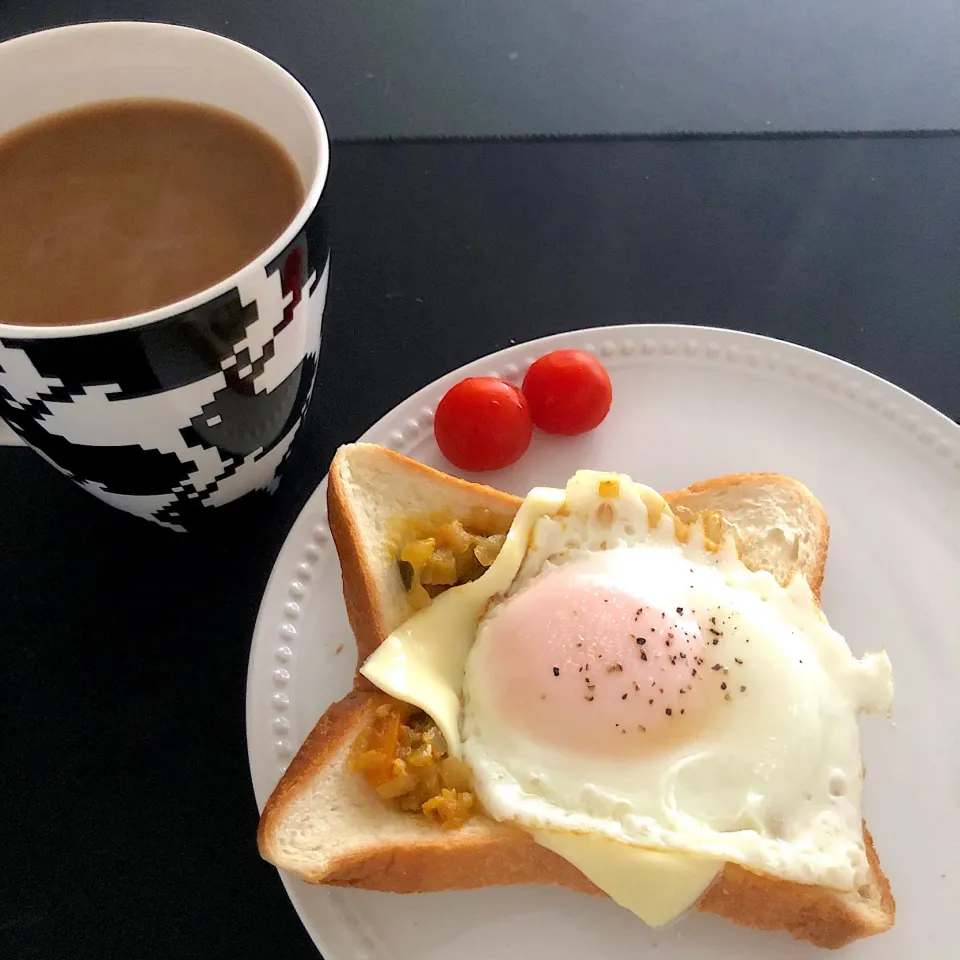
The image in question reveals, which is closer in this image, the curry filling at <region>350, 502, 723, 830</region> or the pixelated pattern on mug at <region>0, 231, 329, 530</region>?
the pixelated pattern on mug at <region>0, 231, 329, 530</region>

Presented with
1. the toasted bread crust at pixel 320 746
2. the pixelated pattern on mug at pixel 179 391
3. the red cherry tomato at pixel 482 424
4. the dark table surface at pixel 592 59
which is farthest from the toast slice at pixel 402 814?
the dark table surface at pixel 592 59

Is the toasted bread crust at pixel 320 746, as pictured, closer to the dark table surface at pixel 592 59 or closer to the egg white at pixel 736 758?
the egg white at pixel 736 758

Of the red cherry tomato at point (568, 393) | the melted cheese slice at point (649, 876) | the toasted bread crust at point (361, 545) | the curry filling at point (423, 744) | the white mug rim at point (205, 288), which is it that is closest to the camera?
the white mug rim at point (205, 288)

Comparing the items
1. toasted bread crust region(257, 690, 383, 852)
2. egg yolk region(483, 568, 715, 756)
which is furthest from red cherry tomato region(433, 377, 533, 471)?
toasted bread crust region(257, 690, 383, 852)

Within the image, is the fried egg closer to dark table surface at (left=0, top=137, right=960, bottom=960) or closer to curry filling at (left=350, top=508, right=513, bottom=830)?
curry filling at (left=350, top=508, right=513, bottom=830)

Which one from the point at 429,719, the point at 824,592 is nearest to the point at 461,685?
the point at 429,719

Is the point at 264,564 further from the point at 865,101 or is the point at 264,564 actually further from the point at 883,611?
the point at 865,101

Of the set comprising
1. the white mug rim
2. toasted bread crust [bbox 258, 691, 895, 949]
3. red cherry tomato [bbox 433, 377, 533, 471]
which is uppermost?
the white mug rim
